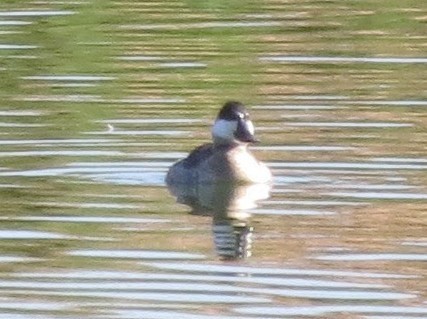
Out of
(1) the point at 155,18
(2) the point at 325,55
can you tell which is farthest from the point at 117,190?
(1) the point at 155,18

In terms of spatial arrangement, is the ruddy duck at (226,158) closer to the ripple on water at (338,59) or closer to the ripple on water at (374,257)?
the ripple on water at (374,257)

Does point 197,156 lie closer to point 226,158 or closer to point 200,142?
point 226,158

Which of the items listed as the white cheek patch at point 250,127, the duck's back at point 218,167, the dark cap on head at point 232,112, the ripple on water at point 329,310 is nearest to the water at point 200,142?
the ripple on water at point 329,310

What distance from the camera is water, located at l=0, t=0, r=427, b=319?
1262 centimetres

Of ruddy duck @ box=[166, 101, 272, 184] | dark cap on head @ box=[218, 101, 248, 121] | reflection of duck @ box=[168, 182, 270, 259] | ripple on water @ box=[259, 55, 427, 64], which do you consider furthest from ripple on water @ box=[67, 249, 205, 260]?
ripple on water @ box=[259, 55, 427, 64]

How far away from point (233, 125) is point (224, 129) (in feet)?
0.52

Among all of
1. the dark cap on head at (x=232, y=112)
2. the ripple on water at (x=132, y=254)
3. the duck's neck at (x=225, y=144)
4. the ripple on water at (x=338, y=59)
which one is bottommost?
the duck's neck at (x=225, y=144)

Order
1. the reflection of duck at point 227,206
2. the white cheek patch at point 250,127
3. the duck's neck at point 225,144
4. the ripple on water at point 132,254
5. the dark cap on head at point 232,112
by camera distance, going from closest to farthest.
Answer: the ripple on water at point 132,254 → the reflection of duck at point 227,206 → the dark cap on head at point 232,112 → the white cheek patch at point 250,127 → the duck's neck at point 225,144

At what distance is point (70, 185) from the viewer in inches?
625

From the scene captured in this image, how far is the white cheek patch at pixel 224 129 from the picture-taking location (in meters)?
16.8

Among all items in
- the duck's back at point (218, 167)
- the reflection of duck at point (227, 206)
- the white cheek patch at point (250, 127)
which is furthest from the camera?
the white cheek patch at point (250, 127)

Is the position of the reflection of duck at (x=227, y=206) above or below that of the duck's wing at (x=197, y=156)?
below

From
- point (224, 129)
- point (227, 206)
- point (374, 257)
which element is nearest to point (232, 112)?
point (224, 129)

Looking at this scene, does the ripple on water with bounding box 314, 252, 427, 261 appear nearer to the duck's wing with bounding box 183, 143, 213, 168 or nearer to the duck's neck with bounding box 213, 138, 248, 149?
the duck's wing with bounding box 183, 143, 213, 168
